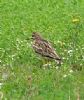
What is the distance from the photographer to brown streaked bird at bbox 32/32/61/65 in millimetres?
10594

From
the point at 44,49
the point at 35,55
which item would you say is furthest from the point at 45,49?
the point at 35,55

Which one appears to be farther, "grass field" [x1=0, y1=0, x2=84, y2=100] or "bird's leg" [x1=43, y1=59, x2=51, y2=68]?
"bird's leg" [x1=43, y1=59, x2=51, y2=68]

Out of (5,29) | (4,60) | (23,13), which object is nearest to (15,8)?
(23,13)

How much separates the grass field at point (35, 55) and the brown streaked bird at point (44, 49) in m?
0.13

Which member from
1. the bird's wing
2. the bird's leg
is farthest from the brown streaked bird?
the bird's leg

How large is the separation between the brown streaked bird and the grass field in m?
0.13

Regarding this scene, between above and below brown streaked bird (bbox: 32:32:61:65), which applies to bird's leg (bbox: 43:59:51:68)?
below

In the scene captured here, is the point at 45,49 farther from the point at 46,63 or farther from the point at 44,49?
the point at 46,63

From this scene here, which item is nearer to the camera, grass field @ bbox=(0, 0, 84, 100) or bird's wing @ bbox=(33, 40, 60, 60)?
grass field @ bbox=(0, 0, 84, 100)

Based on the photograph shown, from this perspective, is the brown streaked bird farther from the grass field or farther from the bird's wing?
the grass field

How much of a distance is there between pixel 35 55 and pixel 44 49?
1.31ft

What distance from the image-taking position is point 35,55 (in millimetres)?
11219

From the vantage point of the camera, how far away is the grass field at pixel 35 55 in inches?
372

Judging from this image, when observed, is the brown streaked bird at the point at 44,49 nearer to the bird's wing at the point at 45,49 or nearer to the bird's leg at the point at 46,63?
the bird's wing at the point at 45,49
